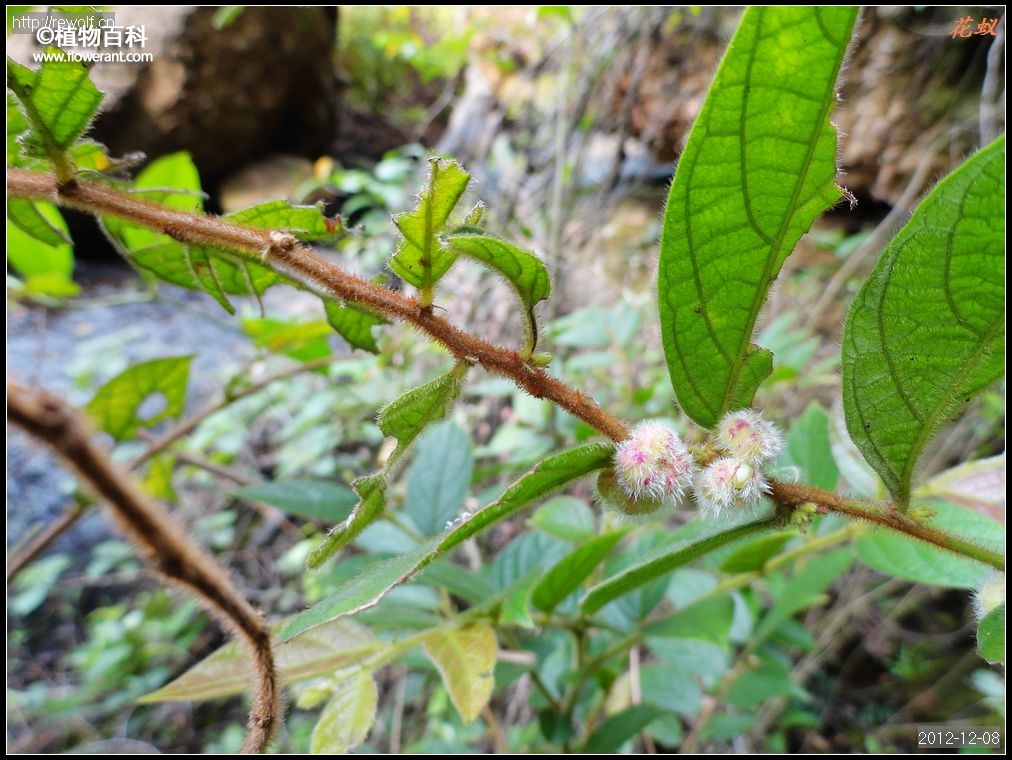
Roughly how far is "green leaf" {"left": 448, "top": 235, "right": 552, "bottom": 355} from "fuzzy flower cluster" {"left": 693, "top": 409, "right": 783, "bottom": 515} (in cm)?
16

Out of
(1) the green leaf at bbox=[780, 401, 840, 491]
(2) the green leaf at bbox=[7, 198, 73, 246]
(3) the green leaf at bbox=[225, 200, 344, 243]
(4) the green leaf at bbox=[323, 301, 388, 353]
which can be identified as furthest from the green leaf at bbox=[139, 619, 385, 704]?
(1) the green leaf at bbox=[780, 401, 840, 491]

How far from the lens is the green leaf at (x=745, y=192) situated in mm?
344

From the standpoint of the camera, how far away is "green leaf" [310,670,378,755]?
0.62m

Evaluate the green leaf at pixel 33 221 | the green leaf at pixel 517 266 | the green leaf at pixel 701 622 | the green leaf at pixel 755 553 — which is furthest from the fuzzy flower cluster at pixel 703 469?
the green leaf at pixel 33 221

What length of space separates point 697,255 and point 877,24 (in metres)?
2.24

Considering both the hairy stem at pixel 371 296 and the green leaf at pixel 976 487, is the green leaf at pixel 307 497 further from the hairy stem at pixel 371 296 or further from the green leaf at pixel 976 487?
the green leaf at pixel 976 487

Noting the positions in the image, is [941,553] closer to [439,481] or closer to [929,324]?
[929,324]

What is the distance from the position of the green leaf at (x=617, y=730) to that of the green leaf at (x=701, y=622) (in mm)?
161

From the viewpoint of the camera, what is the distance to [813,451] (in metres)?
0.84

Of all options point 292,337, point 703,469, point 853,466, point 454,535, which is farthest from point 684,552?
point 292,337

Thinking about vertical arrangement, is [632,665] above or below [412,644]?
below

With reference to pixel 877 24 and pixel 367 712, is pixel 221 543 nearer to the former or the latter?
pixel 367 712

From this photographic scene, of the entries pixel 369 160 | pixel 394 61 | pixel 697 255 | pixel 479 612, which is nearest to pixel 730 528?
pixel 697 255

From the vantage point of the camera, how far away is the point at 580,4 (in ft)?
6.77
